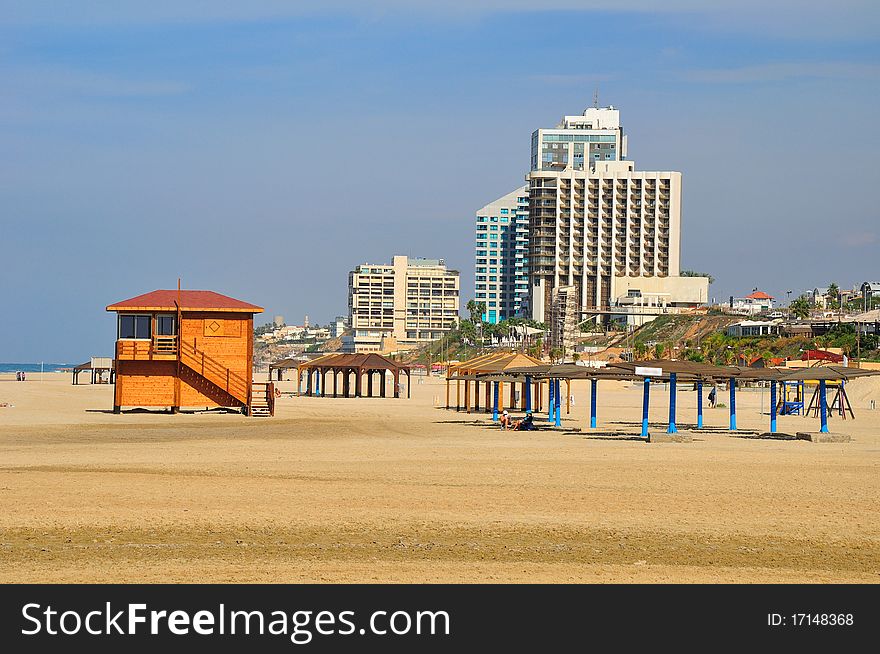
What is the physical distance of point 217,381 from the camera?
36656 mm

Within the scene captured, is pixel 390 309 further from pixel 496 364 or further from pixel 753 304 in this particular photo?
pixel 496 364

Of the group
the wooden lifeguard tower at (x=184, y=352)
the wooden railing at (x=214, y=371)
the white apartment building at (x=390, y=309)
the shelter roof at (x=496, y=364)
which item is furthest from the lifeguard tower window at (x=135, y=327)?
the white apartment building at (x=390, y=309)

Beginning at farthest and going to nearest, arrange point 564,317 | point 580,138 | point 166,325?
point 580,138
point 564,317
point 166,325

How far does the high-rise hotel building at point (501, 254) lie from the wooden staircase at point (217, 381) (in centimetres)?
14159

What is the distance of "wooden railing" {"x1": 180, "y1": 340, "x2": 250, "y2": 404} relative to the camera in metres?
36.1

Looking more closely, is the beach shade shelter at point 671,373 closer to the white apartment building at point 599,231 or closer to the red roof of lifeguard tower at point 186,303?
the red roof of lifeguard tower at point 186,303

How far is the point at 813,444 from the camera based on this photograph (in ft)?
86.9

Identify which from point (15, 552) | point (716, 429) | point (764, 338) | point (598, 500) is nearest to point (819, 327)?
point (764, 338)

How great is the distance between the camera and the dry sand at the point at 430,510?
10.5 m

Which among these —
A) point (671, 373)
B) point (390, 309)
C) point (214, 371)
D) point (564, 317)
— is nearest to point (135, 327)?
point (214, 371)

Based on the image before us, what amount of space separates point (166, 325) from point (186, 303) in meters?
0.89

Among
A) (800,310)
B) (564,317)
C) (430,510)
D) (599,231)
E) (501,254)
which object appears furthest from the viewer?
(501,254)

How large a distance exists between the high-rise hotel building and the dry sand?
154742 millimetres

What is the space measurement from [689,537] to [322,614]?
16.6 ft
